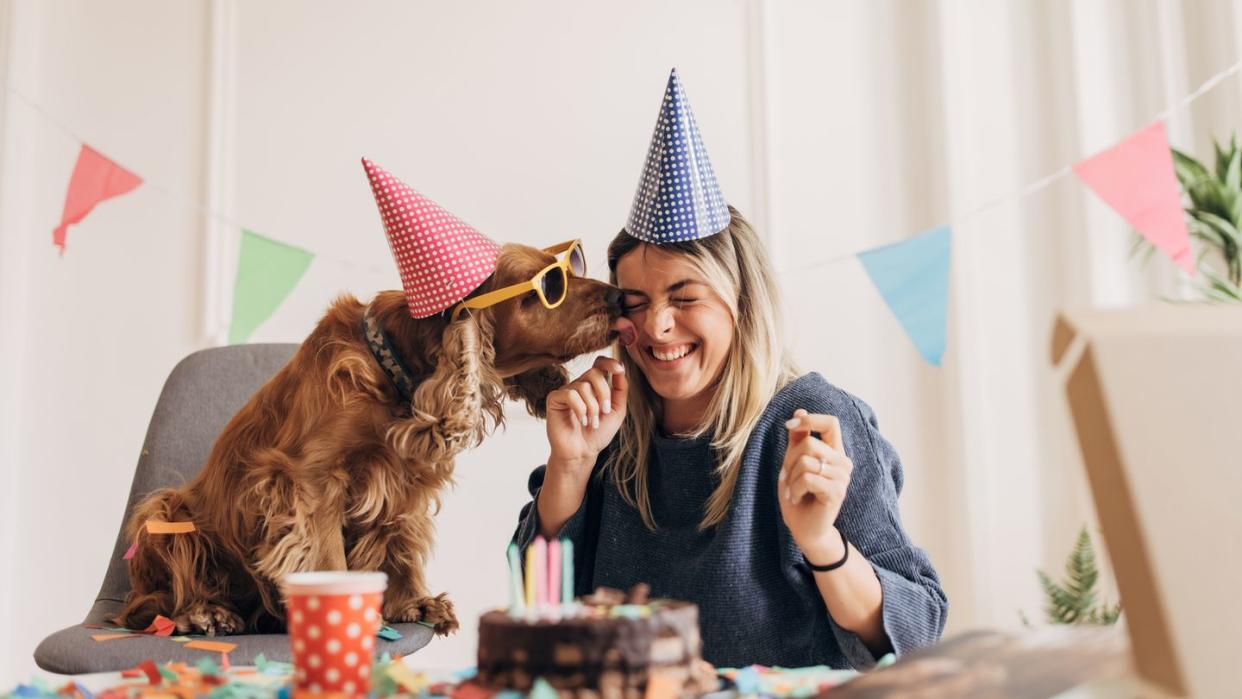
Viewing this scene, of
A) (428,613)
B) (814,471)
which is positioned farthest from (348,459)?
(814,471)

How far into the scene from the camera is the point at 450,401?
4.59 ft

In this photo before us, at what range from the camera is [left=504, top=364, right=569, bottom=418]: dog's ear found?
1641 mm

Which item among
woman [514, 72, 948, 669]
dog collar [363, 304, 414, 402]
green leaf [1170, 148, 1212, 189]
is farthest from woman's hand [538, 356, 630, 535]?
green leaf [1170, 148, 1212, 189]

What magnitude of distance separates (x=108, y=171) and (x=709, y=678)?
266cm

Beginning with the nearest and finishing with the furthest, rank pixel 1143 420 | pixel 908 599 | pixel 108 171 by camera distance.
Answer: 1. pixel 1143 420
2. pixel 908 599
3. pixel 108 171

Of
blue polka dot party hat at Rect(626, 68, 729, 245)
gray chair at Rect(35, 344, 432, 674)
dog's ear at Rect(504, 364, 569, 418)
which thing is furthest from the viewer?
gray chair at Rect(35, 344, 432, 674)

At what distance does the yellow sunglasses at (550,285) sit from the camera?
1.44m

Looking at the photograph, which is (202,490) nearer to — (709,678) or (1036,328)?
(709,678)

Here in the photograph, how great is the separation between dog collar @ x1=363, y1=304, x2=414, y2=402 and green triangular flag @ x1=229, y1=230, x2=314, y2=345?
1.33 m

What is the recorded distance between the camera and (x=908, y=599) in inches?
51.4

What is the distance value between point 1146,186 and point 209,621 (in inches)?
87.6

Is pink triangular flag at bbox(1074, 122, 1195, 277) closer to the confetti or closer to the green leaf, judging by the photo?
the green leaf

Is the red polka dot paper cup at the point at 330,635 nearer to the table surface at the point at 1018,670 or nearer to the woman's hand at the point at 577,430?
the table surface at the point at 1018,670

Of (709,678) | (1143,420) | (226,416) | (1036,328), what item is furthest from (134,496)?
(1036,328)
